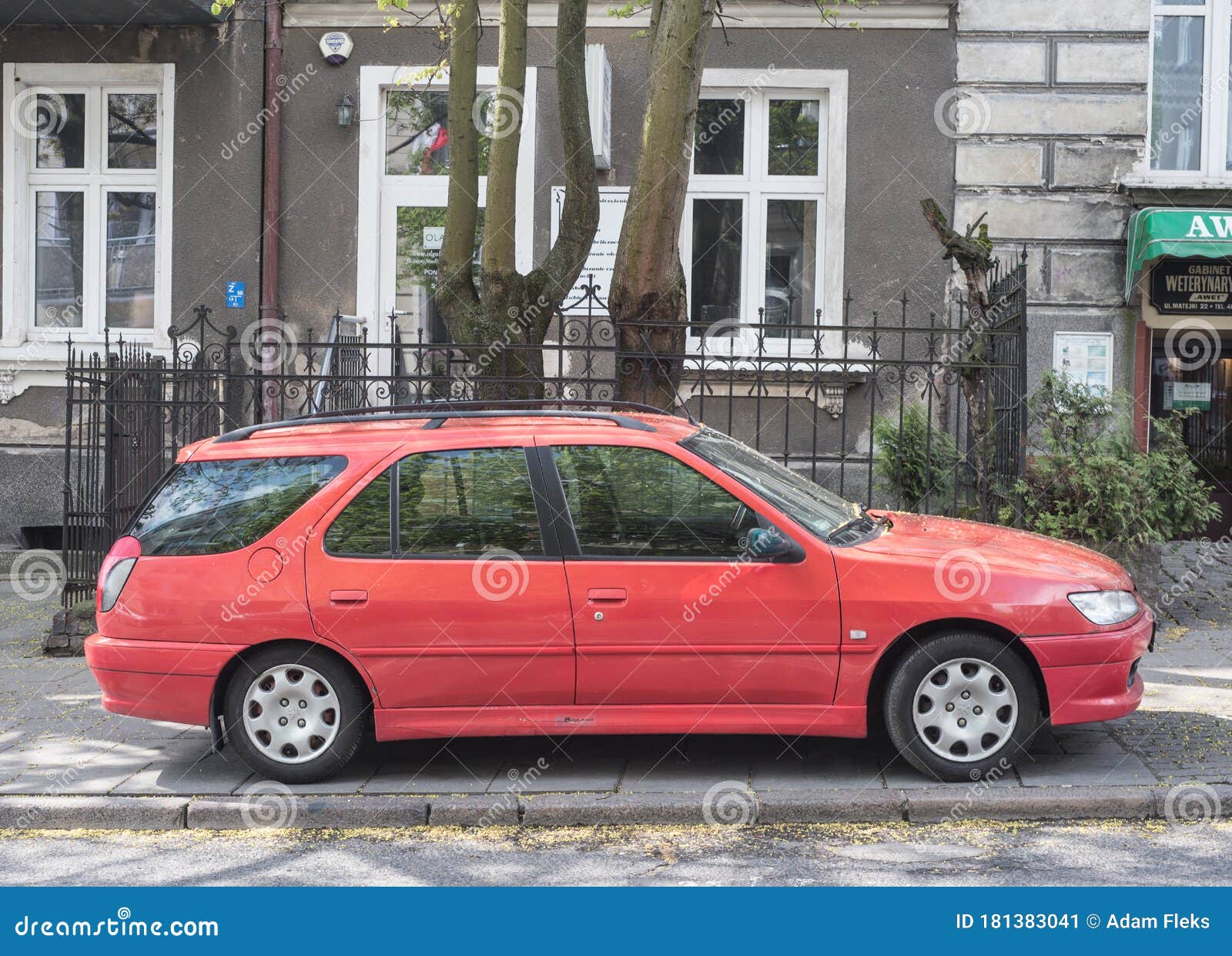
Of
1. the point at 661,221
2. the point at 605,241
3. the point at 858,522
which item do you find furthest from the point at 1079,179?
the point at 858,522

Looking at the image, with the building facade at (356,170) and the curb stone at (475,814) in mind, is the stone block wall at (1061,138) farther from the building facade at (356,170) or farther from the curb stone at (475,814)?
the curb stone at (475,814)

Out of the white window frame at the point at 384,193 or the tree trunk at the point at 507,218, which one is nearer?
the tree trunk at the point at 507,218

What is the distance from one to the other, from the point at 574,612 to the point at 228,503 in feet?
5.69

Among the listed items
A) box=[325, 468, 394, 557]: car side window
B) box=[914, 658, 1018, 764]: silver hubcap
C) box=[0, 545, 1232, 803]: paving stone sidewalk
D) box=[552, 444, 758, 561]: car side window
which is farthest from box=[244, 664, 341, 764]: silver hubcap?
box=[914, 658, 1018, 764]: silver hubcap

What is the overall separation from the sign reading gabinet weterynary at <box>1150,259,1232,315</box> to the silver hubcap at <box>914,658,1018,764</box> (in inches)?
330

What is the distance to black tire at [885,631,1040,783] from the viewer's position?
19.2 feet

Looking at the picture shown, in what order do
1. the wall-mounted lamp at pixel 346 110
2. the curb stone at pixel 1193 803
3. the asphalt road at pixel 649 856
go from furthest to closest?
Answer: the wall-mounted lamp at pixel 346 110
the curb stone at pixel 1193 803
the asphalt road at pixel 649 856

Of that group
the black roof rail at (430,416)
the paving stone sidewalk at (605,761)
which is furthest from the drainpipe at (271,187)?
the black roof rail at (430,416)

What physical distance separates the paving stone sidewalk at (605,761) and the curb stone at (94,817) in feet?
0.70

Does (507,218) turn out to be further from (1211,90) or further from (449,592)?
(1211,90)

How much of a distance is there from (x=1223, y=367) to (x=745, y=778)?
981 centimetres

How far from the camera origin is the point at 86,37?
13.8 meters

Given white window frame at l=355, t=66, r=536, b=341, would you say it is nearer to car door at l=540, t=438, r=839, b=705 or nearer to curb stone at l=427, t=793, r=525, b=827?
car door at l=540, t=438, r=839, b=705

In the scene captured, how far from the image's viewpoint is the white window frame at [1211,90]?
1331 cm
